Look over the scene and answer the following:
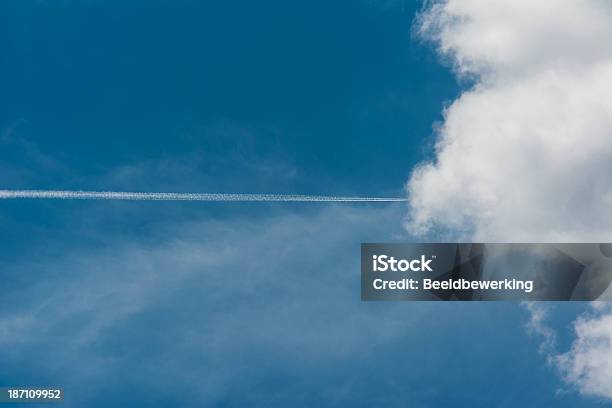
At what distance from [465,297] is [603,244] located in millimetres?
12785

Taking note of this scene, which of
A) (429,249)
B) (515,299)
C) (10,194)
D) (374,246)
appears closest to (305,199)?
(374,246)

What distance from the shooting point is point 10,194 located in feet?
198

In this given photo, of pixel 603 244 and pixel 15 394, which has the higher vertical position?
pixel 603 244

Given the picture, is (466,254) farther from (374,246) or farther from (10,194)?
(10,194)

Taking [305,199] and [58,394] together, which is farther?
[305,199]


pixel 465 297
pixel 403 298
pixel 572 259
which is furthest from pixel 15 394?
pixel 572 259

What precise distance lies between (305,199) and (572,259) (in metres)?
23.7

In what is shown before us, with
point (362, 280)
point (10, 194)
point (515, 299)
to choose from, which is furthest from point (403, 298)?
point (10, 194)

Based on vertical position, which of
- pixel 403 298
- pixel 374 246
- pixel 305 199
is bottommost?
pixel 403 298

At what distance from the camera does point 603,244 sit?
59594mm

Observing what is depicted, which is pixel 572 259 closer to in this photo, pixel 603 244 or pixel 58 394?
pixel 603 244

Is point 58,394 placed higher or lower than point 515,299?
lower

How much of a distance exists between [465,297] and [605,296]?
1197 centimetres

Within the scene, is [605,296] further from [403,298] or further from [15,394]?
[15,394]
